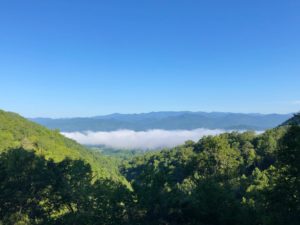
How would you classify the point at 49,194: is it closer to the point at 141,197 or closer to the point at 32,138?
the point at 141,197

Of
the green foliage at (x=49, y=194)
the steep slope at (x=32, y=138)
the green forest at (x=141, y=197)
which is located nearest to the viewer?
the green forest at (x=141, y=197)

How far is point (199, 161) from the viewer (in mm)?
58062

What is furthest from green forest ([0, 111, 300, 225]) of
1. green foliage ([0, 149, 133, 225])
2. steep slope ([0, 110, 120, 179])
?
steep slope ([0, 110, 120, 179])

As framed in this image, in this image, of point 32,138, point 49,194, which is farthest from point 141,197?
point 32,138

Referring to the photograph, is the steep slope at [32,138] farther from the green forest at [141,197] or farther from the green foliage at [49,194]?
the green forest at [141,197]

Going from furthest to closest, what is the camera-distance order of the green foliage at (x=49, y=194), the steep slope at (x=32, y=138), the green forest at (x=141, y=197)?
the steep slope at (x=32, y=138) → the green foliage at (x=49, y=194) → the green forest at (x=141, y=197)

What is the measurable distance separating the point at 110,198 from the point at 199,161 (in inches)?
1280

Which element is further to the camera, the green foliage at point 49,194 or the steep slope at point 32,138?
the steep slope at point 32,138

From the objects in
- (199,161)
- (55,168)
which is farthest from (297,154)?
(199,161)

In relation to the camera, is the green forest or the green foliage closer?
the green forest

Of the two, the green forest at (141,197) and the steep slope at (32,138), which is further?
the steep slope at (32,138)

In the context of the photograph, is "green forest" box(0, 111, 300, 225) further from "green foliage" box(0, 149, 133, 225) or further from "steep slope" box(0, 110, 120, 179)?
"steep slope" box(0, 110, 120, 179)

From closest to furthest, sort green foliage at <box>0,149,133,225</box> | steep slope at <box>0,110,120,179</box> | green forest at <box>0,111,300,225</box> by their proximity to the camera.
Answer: green forest at <box>0,111,300,225</box> → green foliage at <box>0,149,133,225</box> → steep slope at <box>0,110,120,179</box>

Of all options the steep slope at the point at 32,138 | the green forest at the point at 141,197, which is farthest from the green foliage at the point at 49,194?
the steep slope at the point at 32,138
